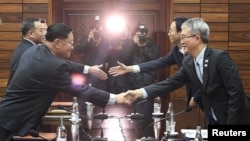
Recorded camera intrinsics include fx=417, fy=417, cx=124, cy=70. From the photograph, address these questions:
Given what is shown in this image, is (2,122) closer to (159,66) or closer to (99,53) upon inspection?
(159,66)

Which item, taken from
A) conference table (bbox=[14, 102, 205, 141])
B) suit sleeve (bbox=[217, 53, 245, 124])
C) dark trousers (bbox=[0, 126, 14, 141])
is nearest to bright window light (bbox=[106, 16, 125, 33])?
conference table (bbox=[14, 102, 205, 141])

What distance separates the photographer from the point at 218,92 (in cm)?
290

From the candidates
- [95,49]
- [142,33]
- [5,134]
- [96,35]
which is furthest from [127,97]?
[96,35]

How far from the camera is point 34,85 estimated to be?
2.79 metres

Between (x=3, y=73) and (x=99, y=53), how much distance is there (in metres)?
1.45

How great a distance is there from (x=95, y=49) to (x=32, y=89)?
3.03 metres

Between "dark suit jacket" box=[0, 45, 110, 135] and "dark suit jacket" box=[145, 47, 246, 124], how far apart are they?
980mm

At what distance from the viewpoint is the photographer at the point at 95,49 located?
18.1ft

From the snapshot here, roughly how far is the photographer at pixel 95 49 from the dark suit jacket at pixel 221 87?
255 cm

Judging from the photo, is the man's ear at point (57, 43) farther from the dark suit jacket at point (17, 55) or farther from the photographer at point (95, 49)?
the photographer at point (95, 49)

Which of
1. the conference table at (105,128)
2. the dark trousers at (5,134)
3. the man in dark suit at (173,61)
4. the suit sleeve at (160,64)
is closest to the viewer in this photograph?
the dark trousers at (5,134)

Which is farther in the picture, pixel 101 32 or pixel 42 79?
pixel 101 32

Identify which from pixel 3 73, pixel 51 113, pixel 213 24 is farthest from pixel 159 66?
pixel 3 73

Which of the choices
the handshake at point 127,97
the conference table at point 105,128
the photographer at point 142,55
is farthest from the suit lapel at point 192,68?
the photographer at point 142,55
